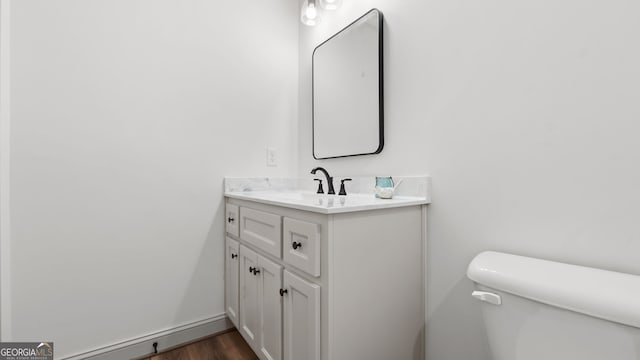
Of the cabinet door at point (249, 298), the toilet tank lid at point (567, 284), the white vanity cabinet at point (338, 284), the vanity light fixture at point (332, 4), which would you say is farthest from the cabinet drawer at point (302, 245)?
the vanity light fixture at point (332, 4)

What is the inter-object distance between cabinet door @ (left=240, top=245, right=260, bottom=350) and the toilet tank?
0.95 metres

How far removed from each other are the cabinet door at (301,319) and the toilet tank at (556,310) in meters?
0.50

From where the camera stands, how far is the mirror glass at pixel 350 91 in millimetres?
1395

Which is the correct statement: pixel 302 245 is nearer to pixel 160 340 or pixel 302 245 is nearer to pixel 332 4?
pixel 160 340

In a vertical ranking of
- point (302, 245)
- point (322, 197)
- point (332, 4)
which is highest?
point (332, 4)

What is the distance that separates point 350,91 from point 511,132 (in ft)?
2.77

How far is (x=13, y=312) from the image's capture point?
1212 mm

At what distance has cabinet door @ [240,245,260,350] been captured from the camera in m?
1.32

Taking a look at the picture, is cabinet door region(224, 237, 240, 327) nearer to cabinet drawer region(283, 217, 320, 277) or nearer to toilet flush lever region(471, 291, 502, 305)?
cabinet drawer region(283, 217, 320, 277)

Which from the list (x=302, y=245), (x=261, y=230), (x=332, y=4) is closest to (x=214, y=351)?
(x=261, y=230)

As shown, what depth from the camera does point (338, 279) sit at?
897 millimetres

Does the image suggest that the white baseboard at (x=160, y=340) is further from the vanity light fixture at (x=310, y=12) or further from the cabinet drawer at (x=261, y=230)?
the vanity light fixture at (x=310, y=12)

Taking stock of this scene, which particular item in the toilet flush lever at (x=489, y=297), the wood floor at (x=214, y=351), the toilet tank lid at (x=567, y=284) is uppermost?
the toilet tank lid at (x=567, y=284)

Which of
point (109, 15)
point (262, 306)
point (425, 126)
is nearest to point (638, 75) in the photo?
point (425, 126)
